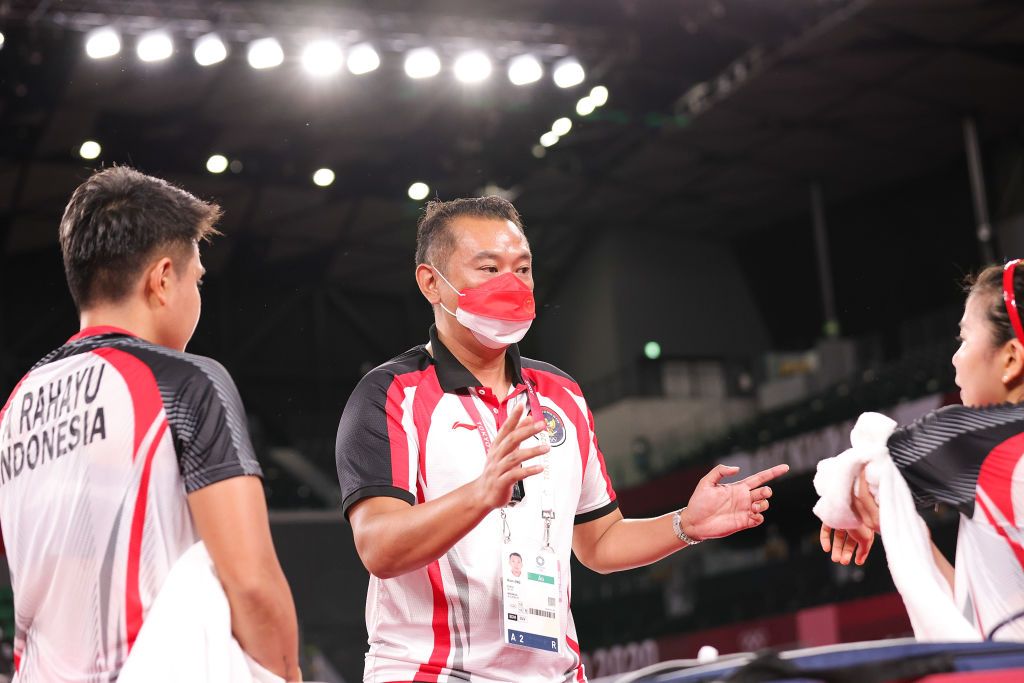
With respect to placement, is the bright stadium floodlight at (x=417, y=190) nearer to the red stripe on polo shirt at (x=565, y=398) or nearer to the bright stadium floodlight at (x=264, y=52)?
the bright stadium floodlight at (x=264, y=52)

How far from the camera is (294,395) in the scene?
17.4 meters

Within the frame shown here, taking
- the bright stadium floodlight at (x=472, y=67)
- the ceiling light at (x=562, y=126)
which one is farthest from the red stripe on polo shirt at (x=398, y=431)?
the ceiling light at (x=562, y=126)

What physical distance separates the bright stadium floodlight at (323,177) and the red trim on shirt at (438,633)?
42.3 feet

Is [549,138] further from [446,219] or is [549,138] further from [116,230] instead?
[116,230]

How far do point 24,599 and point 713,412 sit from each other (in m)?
16.3

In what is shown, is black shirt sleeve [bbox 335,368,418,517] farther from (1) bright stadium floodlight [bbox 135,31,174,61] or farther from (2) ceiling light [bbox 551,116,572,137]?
(2) ceiling light [bbox 551,116,572,137]

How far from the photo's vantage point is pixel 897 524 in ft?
6.70

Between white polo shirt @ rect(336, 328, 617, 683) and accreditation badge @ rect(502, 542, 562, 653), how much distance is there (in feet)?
0.12

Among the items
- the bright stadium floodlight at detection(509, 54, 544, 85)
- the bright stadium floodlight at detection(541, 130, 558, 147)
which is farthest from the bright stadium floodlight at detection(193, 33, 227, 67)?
the bright stadium floodlight at detection(541, 130, 558, 147)

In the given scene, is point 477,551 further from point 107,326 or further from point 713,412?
point 713,412

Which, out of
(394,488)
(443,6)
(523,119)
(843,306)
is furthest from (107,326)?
(843,306)

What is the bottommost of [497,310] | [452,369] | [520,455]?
[520,455]

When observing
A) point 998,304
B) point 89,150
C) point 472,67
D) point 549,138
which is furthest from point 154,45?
point 998,304

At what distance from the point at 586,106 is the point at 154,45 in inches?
214
